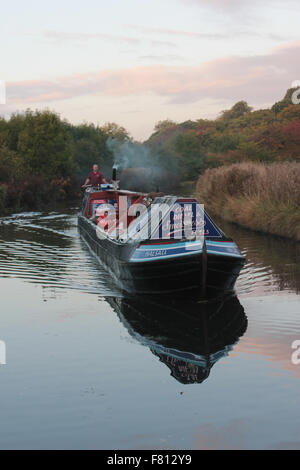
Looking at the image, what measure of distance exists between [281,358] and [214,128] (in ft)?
346

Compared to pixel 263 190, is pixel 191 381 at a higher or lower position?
lower

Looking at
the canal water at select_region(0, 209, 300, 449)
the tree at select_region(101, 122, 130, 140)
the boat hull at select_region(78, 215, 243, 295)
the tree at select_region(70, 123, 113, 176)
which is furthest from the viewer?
the tree at select_region(101, 122, 130, 140)

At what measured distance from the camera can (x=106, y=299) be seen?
1232 cm

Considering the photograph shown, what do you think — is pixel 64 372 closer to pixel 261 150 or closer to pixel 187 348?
pixel 187 348

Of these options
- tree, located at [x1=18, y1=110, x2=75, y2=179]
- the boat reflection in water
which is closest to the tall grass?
the boat reflection in water

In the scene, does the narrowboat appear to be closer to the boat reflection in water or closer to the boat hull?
the boat hull

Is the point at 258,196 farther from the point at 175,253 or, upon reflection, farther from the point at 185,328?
the point at 185,328

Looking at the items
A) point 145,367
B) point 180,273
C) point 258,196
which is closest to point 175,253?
point 180,273

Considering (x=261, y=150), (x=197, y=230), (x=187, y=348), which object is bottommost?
(x=187, y=348)

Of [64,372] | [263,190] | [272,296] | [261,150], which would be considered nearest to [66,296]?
[272,296]

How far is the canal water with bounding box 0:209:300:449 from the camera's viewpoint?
6.07 m

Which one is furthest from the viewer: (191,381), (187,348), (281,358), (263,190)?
(263,190)

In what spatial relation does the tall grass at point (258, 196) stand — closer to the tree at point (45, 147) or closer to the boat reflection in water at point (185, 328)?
the boat reflection in water at point (185, 328)

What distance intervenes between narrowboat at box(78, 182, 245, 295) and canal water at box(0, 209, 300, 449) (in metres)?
0.35
